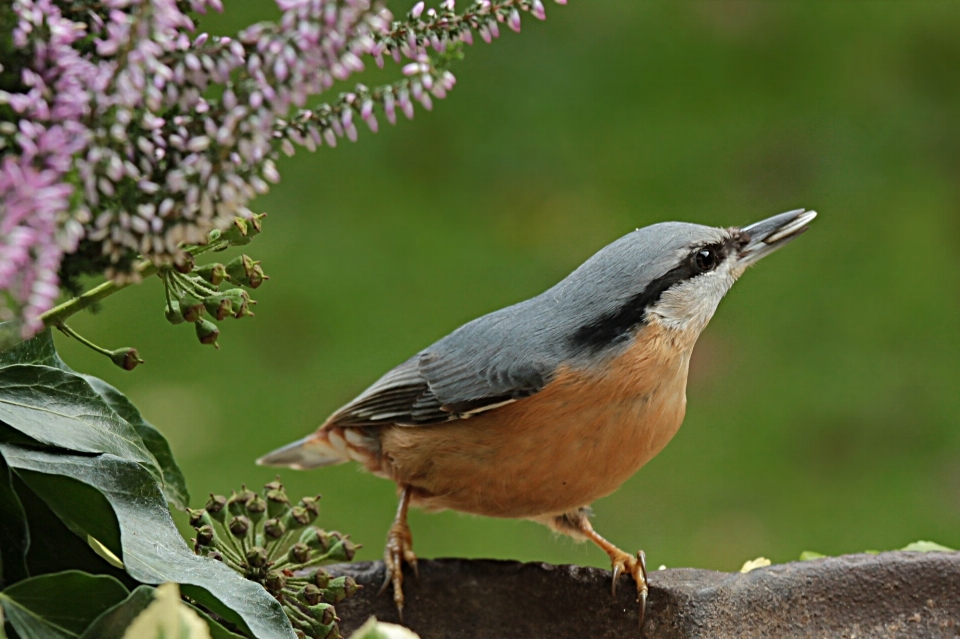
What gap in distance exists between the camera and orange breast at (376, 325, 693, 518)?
2.07 m

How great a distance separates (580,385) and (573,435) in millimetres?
96

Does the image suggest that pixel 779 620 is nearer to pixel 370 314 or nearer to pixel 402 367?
pixel 402 367

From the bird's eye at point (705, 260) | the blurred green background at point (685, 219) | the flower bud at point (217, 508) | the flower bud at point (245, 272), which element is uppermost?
the flower bud at point (245, 272)

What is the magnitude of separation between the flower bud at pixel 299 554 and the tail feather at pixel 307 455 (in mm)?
922

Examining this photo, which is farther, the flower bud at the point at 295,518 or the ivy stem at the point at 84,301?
the flower bud at the point at 295,518

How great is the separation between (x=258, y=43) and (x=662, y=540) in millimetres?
3718

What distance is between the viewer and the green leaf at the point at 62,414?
4.63ft

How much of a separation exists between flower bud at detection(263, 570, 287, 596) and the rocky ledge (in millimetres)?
438

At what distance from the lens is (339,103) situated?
1177 millimetres

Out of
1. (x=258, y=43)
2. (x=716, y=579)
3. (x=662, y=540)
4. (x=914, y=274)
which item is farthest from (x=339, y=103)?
(x=914, y=274)

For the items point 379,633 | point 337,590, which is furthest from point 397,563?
point 379,633

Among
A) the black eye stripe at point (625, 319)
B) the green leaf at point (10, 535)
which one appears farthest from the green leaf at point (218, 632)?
the black eye stripe at point (625, 319)

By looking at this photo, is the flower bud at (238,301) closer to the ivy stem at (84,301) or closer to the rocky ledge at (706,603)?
the ivy stem at (84,301)

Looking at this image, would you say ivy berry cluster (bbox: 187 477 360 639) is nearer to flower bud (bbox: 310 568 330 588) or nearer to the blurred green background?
flower bud (bbox: 310 568 330 588)
